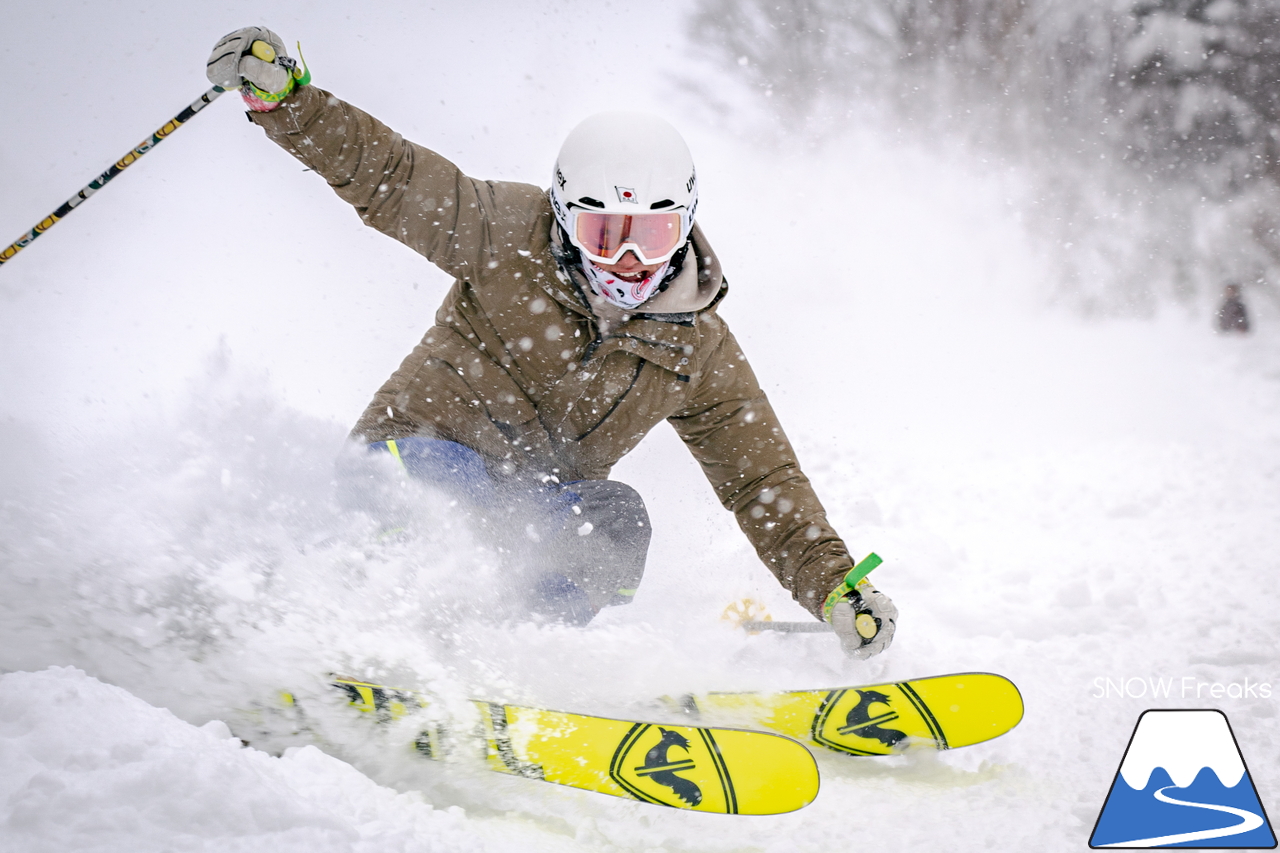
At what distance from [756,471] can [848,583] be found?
1.84 ft

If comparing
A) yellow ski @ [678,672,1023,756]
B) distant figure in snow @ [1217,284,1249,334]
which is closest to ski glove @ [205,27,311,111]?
yellow ski @ [678,672,1023,756]

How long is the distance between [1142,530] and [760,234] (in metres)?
6.15

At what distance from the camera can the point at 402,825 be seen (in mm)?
1575

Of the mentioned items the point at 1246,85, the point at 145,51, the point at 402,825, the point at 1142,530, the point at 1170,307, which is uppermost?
the point at 1246,85

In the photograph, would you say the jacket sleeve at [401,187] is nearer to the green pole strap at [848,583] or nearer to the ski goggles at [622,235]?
the ski goggles at [622,235]

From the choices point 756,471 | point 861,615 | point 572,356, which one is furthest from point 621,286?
point 861,615

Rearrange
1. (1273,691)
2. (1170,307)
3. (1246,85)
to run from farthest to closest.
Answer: (1246,85)
(1170,307)
(1273,691)

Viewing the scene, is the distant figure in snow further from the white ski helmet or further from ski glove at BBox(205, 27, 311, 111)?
ski glove at BBox(205, 27, 311, 111)

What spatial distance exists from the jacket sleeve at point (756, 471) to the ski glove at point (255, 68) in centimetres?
163

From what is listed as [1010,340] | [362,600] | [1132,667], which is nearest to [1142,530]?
[1132,667]

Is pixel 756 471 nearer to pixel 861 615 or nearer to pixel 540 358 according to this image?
pixel 861 615

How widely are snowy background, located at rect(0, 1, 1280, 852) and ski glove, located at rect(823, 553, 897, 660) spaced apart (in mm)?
359

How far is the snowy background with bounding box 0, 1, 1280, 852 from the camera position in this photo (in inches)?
73.6

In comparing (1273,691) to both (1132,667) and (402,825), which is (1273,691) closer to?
(1132,667)
